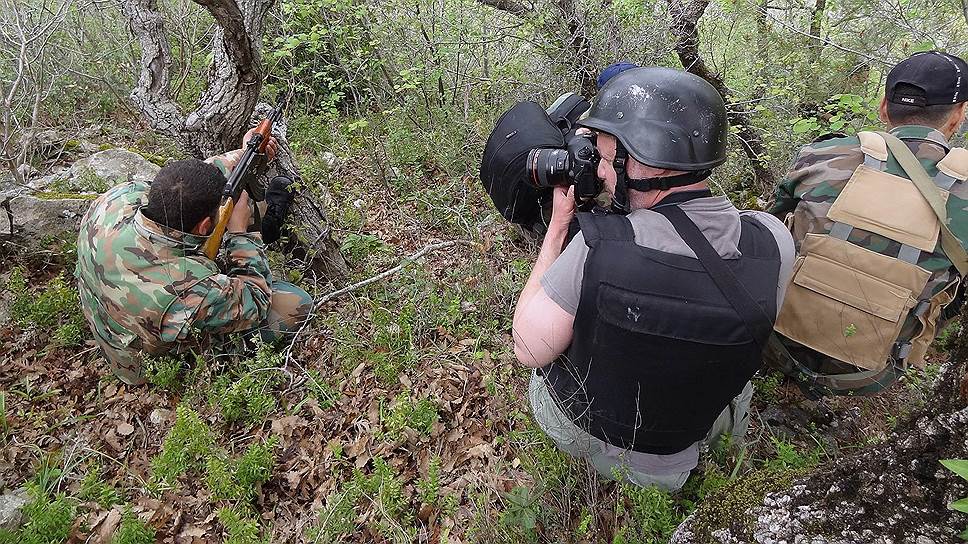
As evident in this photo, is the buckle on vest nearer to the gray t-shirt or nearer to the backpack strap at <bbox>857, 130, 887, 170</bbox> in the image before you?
the backpack strap at <bbox>857, 130, 887, 170</bbox>

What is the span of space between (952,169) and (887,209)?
1.13 feet

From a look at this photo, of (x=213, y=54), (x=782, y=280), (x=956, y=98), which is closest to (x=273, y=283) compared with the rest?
(x=213, y=54)

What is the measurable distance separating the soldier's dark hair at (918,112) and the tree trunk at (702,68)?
2.13 m

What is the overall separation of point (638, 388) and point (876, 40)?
20.2ft

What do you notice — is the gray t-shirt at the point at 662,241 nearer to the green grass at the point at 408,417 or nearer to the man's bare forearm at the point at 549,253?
the man's bare forearm at the point at 549,253

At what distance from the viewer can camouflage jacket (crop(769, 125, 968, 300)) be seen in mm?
2498

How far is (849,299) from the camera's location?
102 inches

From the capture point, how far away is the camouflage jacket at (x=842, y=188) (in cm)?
250

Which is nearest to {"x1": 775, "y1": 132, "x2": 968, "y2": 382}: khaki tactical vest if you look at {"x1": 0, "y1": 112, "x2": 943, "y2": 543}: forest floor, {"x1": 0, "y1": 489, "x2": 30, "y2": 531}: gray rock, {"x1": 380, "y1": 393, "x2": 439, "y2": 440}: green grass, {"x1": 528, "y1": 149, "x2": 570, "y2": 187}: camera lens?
{"x1": 0, "y1": 112, "x2": 943, "y2": 543}: forest floor

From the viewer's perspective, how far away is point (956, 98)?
2723mm

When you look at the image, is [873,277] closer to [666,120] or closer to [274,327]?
[666,120]

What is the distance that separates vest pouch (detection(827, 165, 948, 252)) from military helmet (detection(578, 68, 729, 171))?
3.40 feet

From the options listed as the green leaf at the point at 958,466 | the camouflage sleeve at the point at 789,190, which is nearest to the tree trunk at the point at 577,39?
the camouflage sleeve at the point at 789,190

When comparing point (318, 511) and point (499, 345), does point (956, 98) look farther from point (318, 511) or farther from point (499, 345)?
point (318, 511)
